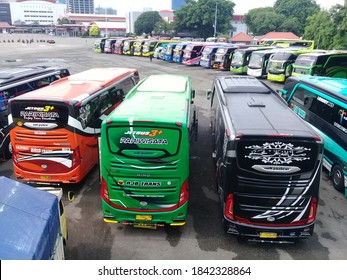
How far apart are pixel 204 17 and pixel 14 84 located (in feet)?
200

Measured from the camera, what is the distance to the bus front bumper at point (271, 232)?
260 inches

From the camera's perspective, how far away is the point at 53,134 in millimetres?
A: 8461

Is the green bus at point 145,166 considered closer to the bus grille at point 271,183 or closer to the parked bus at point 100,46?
the bus grille at point 271,183

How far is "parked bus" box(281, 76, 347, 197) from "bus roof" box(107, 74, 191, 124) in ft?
15.1

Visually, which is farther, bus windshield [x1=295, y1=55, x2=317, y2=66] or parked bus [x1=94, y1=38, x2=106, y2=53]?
parked bus [x1=94, y1=38, x2=106, y2=53]

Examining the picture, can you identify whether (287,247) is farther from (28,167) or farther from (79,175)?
(28,167)

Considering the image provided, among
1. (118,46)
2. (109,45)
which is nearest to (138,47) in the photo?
(118,46)

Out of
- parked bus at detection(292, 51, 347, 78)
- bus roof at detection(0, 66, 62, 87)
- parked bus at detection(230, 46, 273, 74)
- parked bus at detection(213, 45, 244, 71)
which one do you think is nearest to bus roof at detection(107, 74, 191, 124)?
bus roof at detection(0, 66, 62, 87)

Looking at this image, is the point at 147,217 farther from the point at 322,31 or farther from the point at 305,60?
the point at 322,31

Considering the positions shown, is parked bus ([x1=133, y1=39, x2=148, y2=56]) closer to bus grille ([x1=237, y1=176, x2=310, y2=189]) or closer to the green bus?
the green bus

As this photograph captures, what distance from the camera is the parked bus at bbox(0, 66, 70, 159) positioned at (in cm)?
1106

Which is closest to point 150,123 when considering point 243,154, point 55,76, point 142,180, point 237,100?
point 142,180

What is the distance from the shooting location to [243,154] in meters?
6.18

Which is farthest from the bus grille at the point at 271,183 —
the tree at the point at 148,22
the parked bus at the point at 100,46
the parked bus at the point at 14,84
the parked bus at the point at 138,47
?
the tree at the point at 148,22
